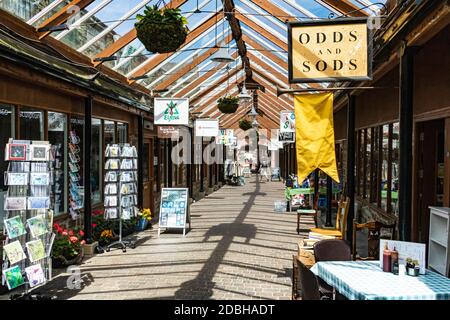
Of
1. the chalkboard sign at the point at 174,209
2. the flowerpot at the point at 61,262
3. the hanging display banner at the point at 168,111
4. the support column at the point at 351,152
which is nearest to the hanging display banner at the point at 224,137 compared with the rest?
the hanging display banner at the point at 168,111

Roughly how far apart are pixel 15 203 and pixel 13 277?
945 mm

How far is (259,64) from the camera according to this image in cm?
1448

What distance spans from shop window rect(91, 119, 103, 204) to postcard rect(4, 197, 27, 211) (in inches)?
169

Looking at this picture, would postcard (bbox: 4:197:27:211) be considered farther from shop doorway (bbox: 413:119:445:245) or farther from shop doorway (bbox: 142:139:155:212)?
shop doorway (bbox: 142:139:155:212)

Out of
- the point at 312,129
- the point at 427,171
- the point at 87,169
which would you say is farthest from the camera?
the point at 87,169

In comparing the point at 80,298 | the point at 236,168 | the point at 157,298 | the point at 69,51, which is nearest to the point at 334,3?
the point at 69,51

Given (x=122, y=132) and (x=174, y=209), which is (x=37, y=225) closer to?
(x=174, y=209)

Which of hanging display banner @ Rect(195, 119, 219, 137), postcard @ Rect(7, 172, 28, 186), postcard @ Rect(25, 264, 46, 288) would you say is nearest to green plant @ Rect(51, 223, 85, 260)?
postcard @ Rect(25, 264, 46, 288)

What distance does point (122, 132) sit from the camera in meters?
12.0

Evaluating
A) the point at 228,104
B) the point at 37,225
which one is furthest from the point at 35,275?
the point at 228,104

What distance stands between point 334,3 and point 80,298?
20.2ft

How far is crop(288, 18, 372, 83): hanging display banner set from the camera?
487cm

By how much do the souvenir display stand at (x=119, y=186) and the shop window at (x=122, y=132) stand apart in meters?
2.39
